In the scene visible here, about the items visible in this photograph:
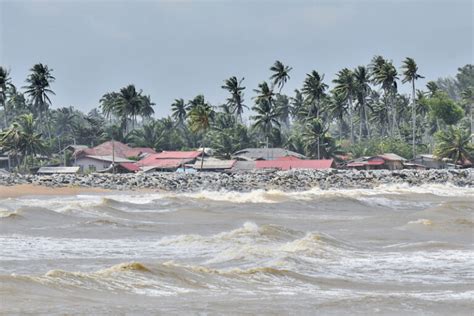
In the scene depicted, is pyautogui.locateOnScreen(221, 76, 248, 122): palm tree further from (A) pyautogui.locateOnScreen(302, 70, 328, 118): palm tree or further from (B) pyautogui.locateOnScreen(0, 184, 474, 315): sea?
(B) pyautogui.locateOnScreen(0, 184, 474, 315): sea

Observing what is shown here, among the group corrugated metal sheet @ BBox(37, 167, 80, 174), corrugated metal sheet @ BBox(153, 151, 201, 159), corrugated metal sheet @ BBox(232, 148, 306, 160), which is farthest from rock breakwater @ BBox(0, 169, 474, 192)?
corrugated metal sheet @ BBox(153, 151, 201, 159)

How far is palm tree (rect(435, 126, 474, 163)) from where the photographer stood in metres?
74.7

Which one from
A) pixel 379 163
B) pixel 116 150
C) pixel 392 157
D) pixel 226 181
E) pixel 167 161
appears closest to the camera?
pixel 226 181

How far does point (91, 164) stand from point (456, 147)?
33.3m

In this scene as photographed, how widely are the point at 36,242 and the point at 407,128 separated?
82.1m

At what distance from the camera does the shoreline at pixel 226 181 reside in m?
53.1

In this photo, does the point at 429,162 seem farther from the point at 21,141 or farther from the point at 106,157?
the point at 21,141

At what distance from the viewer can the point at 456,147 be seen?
2940 inches

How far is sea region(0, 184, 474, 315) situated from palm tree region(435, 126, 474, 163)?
44.9 metres

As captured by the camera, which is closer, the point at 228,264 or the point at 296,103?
the point at 228,264

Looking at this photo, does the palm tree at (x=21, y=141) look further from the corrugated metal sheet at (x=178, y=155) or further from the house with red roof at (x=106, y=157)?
the corrugated metal sheet at (x=178, y=155)

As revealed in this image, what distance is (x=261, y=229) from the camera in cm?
2214

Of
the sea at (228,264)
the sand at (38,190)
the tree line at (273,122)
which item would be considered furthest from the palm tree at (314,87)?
the sea at (228,264)

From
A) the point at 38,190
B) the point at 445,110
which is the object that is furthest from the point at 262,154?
the point at 38,190
